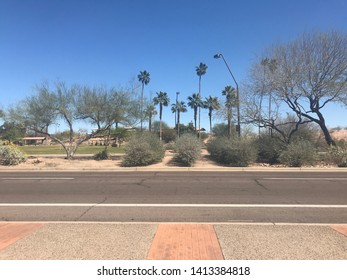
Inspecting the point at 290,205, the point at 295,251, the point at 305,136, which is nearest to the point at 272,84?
the point at 305,136

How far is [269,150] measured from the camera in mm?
23859

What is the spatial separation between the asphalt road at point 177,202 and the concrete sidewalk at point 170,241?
1060 millimetres

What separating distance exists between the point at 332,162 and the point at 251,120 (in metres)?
6.58

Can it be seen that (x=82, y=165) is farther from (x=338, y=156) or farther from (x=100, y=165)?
(x=338, y=156)

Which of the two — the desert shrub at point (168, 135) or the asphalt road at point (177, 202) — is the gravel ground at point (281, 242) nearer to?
the asphalt road at point (177, 202)

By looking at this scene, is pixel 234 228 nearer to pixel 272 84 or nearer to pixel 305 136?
pixel 272 84

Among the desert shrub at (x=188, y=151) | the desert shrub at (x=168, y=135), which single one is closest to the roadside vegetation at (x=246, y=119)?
the desert shrub at (x=188, y=151)

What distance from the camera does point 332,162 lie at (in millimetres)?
22547

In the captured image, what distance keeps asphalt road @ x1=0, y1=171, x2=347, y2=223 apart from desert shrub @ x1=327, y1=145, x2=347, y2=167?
395 inches

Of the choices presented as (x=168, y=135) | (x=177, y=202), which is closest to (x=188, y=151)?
(x=177, y=202)

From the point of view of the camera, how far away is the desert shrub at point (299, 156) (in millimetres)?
21609

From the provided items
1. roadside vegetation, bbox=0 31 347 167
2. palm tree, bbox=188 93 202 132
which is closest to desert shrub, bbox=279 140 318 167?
roadside vegetation, bbox=0 31 347 167

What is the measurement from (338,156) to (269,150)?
441 centimetres

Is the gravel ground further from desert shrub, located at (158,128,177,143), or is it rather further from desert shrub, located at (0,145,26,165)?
desert shrub, located at (158,128,177,143)
